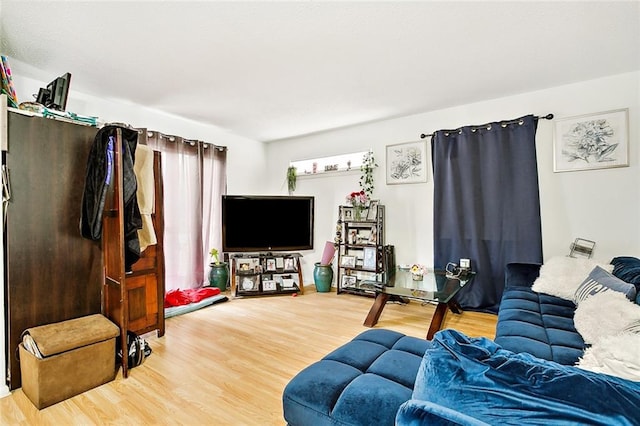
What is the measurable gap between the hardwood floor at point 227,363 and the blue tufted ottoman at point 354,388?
1.84 feet

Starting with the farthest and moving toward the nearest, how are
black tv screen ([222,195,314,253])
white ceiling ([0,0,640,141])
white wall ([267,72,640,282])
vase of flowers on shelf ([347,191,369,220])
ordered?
black tv screen ([222,195,314,253])
vase of flowers on shelf ([347,191,369,220])
white wall ([267,72,640,282])
white ceiling ([0,0,640,141])

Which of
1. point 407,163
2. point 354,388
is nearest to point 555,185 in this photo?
point 407,163

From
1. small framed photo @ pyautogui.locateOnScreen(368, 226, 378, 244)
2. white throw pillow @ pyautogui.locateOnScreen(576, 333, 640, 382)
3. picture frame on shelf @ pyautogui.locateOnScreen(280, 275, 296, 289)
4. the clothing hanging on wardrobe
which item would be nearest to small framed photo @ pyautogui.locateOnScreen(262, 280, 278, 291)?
picture frame on shelf @ pyautogui.locateOnScreen(280, 275, 296, 289)

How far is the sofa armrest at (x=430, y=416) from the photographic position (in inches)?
25.9

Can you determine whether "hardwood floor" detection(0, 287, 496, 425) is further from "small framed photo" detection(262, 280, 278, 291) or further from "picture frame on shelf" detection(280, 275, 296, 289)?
"picture frame on shelf" detection(280, 275, 296, 289)

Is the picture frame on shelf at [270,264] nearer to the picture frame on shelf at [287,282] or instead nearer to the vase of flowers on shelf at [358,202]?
the picture frame on shelf at [287,282]

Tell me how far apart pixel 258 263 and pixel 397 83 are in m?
2.88

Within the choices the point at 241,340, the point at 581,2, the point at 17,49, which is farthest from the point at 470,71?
the point at 17,49

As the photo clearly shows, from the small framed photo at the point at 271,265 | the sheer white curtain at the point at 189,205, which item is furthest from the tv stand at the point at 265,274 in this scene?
the sheer white curtain at the point at 189,205

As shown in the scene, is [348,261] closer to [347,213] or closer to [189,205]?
[347,213]

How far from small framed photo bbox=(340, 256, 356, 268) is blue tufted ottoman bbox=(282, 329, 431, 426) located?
102 inches

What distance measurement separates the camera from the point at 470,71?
2.75m

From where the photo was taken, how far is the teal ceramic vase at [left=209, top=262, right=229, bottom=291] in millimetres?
4340

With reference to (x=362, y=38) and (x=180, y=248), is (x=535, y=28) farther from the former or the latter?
(x=180, y=248)
